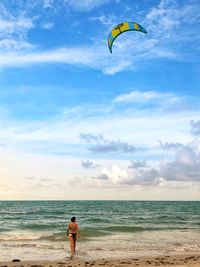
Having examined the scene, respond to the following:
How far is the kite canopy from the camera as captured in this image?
632 inches

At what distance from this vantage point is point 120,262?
1265cm

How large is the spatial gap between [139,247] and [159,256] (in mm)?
2700

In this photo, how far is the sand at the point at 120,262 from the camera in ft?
39.8

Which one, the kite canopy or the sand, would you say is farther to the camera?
the kite canopy

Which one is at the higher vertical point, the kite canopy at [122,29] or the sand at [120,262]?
the kite canopy at [122,29]

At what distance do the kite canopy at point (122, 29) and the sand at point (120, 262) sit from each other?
28.4 feet

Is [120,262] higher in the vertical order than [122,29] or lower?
lower

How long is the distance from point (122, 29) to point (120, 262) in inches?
373

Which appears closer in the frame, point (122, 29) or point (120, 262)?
point (120, 262)

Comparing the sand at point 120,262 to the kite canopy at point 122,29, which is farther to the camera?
the kite canopy at point 122,29

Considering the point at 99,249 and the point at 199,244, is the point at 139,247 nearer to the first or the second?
the point at 99,249

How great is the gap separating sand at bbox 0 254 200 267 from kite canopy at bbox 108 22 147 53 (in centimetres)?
865

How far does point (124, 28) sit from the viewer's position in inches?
633

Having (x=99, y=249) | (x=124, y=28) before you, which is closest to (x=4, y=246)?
(x=99, y=249)
